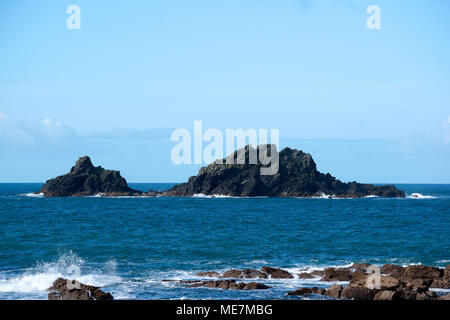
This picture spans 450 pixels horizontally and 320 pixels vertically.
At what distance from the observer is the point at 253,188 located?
516ft

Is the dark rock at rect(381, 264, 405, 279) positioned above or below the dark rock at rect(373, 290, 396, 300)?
below

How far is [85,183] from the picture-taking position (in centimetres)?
15775

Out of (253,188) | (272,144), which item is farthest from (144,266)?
(272,144)

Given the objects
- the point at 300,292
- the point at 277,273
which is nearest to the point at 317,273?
the point at 277,273

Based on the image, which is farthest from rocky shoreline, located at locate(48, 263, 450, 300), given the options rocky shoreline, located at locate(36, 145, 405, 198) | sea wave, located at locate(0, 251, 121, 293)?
rocky shoreline, located at locate(36, 145, 405, 198)

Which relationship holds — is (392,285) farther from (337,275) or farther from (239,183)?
(239,183)

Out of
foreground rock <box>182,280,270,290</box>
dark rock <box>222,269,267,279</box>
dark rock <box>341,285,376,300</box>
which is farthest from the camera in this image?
dark rock <box>222,269,267,279</box>

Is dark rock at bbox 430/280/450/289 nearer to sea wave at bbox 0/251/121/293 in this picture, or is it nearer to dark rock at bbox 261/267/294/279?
dark rock at bbox 261/267/294/279

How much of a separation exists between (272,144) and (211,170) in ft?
72.4

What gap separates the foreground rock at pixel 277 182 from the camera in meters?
158

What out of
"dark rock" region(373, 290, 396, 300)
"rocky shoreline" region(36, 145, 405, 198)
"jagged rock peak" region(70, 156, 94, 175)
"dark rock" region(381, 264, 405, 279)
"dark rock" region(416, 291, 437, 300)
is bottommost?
"dark rock" region(381, 264, 405, 279)

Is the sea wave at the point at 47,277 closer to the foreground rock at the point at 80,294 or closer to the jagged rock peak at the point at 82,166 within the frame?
the foreground rock at the point at 80,294

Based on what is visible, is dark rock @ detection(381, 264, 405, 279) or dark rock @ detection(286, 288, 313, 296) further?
dark rock @ detection(381, 264, 405, 279)

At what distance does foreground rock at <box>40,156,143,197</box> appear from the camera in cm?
15550
